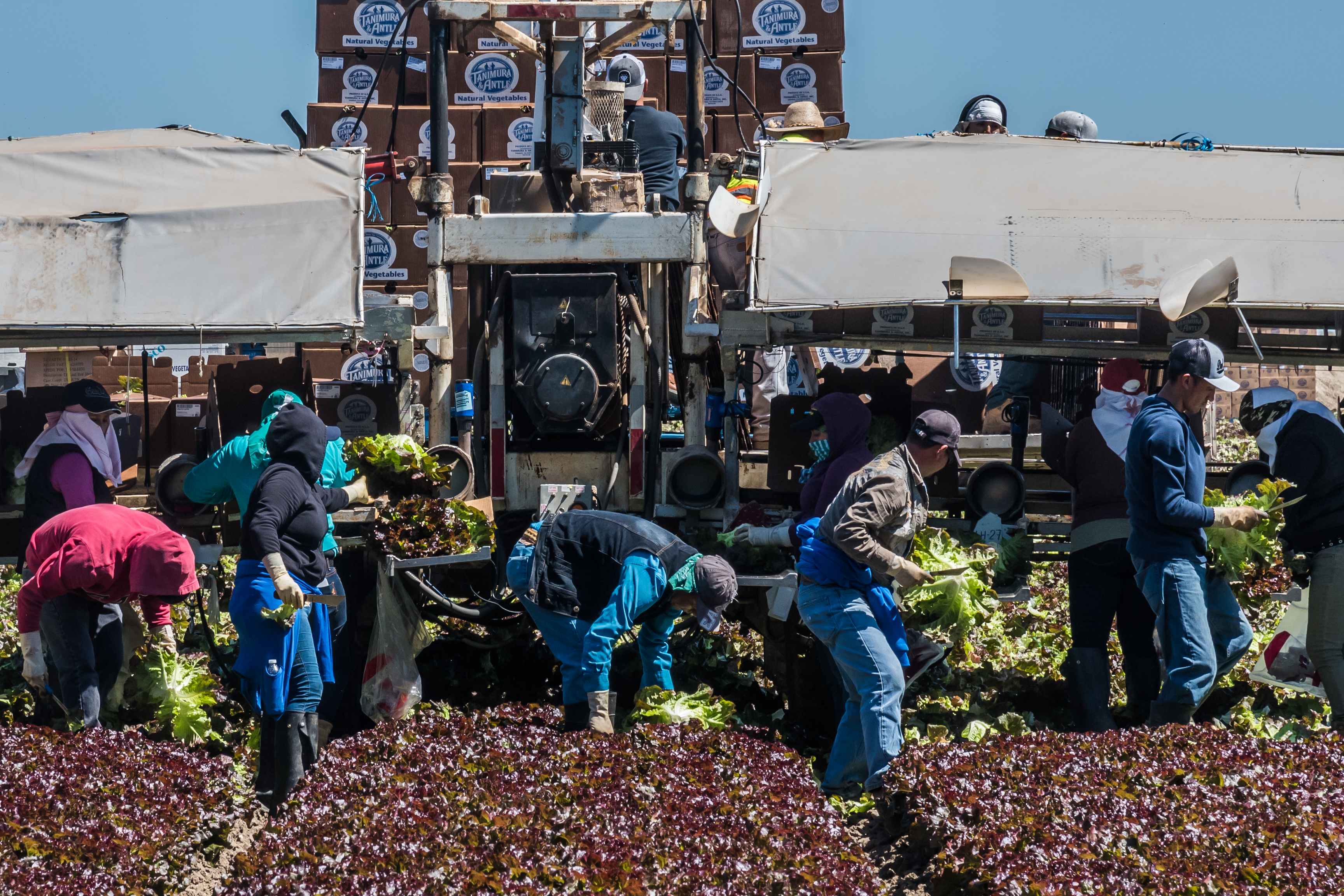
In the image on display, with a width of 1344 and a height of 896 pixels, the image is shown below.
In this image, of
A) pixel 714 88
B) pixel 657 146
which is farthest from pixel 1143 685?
pixel 714 88

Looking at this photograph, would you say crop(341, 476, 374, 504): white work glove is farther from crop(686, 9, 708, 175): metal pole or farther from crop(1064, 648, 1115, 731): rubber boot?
crop(1064, 648, 1115, 731): rubber boot

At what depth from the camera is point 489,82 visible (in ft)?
40.4

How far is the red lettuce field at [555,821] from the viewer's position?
4.62 m

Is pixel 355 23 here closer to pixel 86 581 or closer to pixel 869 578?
pixel 86 581

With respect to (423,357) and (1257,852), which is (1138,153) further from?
(423,357)

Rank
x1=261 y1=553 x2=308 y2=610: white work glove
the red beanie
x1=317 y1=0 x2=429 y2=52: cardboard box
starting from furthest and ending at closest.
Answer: x1=317 y1=0 x2=429 y2=52: cardboard box → the red beanie → x1=261 y1=553 x2=308 y2=610: white work glove

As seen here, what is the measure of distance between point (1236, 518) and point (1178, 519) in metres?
0.27

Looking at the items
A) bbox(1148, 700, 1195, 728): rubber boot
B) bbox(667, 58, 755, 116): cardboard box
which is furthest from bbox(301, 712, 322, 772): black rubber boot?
bbox(667, 58, 755, 116): cardboard box

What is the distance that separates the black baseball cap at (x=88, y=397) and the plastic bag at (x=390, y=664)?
1631mm

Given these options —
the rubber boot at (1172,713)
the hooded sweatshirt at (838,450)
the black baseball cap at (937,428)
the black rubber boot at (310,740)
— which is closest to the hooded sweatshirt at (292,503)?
the black rubber boot at (310,740)

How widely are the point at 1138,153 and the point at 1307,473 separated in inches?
82.5

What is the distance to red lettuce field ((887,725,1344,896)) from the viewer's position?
465 centimetres

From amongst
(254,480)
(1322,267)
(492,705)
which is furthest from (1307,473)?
(254,480)

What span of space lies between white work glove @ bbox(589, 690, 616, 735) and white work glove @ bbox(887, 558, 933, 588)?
135cm
